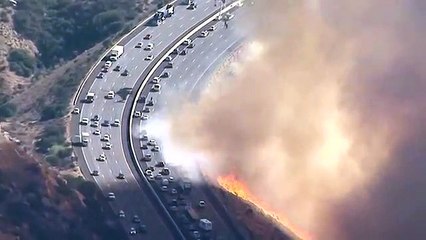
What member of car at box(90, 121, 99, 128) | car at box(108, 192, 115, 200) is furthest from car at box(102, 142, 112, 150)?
car at box(108, 192, 115, 200)

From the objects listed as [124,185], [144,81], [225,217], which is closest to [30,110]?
[144,81]

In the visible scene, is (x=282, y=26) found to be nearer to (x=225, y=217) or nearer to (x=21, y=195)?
(x=225, y=217)

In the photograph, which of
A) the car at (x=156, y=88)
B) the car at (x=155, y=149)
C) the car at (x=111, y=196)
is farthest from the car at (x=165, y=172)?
the car at (x=156, y=88)

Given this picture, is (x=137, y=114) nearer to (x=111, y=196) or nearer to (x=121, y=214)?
(x=111, y=196)

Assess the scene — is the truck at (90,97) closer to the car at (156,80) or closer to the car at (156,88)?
the car at (156,88)

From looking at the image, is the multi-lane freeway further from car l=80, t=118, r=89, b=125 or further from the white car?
car l=80, t=118, r=89, b=125
